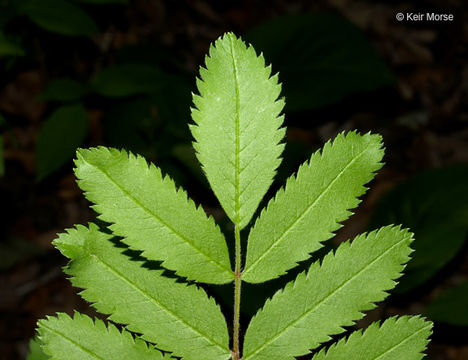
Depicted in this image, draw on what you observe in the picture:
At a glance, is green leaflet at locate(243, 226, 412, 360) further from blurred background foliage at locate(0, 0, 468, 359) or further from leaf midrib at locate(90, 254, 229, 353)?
blurred background foliage at locate(0, 0, 468, 359)

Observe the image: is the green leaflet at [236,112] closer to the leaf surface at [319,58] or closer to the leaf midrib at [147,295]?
the leaf midrib at [147,295]

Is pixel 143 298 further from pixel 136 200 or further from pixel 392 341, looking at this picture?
pixel 392 341

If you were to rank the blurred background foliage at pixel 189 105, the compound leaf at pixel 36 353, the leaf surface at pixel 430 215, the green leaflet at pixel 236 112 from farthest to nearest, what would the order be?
the blurred background foliage at pixel 189 105, the leaf surface at pixel 430 215, the compound leaf at pixel 36 353, the green leaflet at pixel 236 112

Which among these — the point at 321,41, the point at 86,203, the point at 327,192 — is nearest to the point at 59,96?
the point at 86,203

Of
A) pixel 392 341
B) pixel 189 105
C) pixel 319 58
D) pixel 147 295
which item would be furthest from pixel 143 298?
pixel 319 58

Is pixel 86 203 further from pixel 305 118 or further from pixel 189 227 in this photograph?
pixel 189 227

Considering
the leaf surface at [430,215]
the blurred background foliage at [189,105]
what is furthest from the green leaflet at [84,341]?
the leaf surface at [430,215]

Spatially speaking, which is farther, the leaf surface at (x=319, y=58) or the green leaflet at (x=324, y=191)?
the leaf surface at (x=319, y=58)
